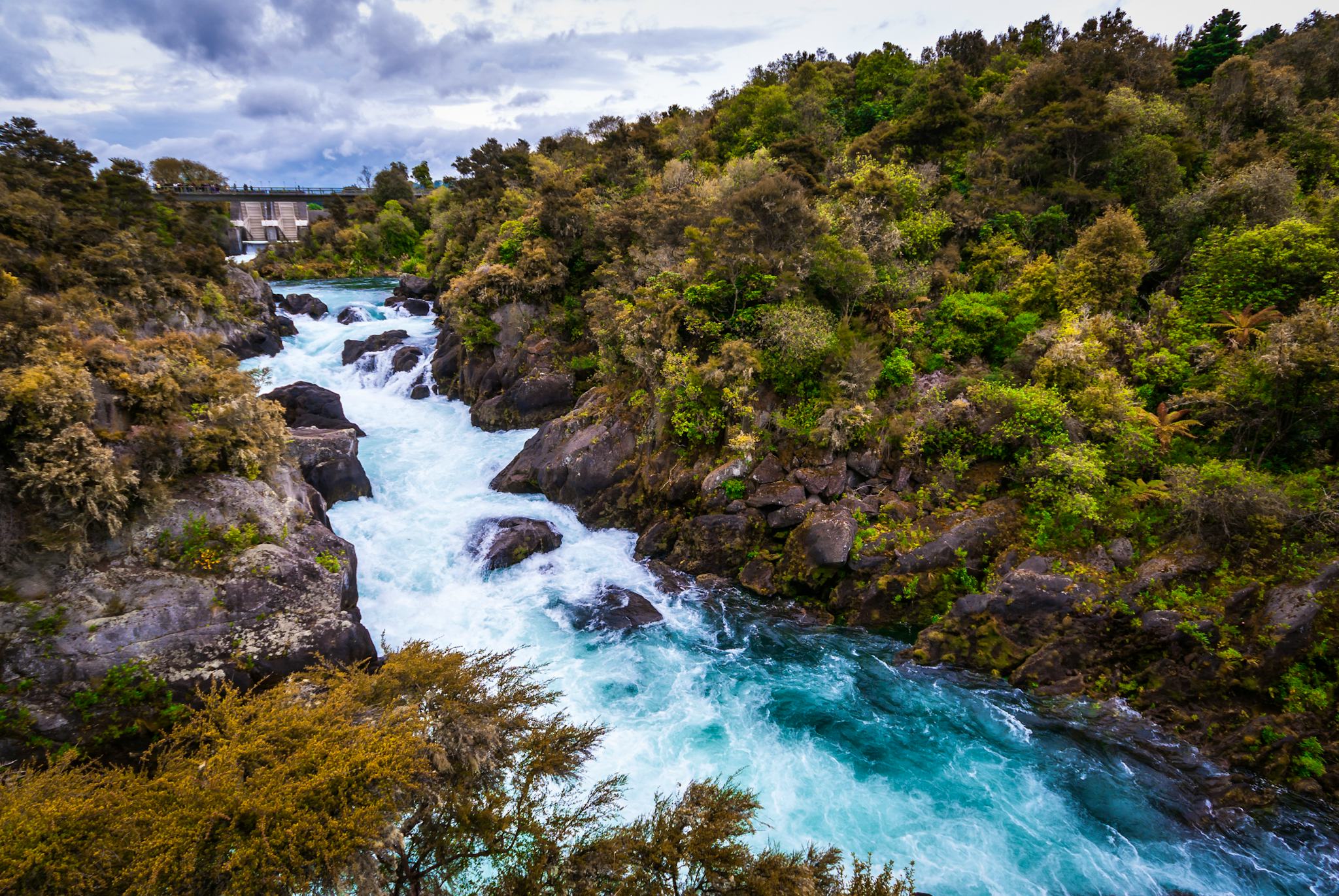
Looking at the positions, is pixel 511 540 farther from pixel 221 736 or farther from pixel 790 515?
pixel 221 736

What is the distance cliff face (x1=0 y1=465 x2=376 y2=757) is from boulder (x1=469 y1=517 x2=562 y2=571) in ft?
15.1

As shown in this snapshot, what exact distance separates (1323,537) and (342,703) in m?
20.1

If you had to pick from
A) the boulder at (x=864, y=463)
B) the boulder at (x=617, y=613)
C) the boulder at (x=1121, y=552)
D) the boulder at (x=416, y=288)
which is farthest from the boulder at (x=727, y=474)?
the boulder at (x=416, y=288)

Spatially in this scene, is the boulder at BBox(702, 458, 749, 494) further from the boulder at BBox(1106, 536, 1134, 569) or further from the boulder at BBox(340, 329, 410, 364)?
the boulder at BBox(340, 329, 410, 364)

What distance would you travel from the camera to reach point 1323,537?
39.8ft

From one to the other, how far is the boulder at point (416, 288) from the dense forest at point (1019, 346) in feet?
49.6

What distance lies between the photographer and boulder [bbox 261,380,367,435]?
24828 millimetres

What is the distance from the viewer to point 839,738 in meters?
13.1

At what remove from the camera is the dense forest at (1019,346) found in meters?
13.0

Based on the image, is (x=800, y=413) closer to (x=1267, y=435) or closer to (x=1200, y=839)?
(x=1267, y=435)

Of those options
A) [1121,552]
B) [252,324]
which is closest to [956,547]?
[1121,552]

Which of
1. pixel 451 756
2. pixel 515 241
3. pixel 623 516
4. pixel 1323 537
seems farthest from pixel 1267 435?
pixel 515 241

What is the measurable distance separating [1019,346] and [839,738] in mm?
15104

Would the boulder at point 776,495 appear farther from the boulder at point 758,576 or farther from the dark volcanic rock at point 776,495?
the boulder at point 758,576
